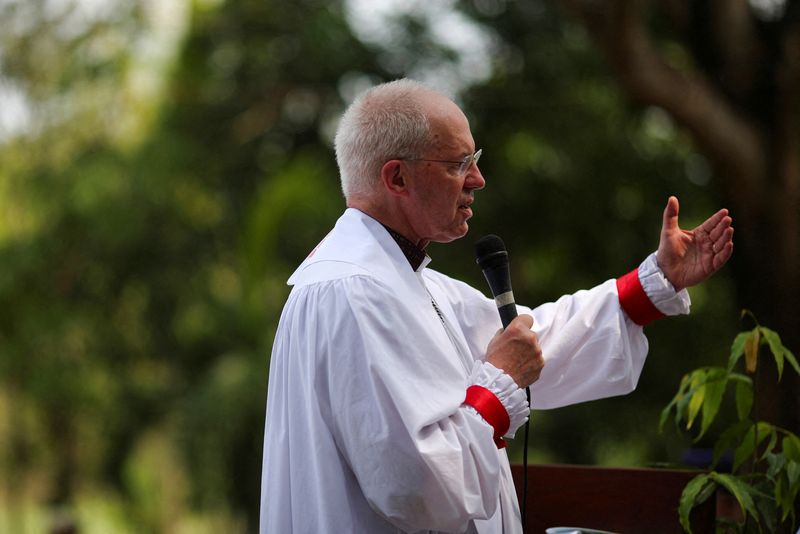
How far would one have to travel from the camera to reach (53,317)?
12516 millimetres

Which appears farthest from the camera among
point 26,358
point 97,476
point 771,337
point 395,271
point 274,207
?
point 97,476

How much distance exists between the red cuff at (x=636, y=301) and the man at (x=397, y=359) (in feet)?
0.15

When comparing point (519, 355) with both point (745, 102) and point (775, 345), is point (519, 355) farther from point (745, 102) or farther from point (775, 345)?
point (745, 102)

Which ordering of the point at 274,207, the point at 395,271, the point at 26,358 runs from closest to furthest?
the point at 395,271 < the point at 274,207 < the point at 26,358

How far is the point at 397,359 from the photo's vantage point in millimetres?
2352

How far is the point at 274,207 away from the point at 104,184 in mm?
2832

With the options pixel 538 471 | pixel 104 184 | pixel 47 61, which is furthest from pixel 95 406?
pixel 538 471

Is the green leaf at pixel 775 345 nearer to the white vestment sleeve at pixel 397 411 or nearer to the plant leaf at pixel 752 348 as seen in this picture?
the plant leaf at pixel 752 348

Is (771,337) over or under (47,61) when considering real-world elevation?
under

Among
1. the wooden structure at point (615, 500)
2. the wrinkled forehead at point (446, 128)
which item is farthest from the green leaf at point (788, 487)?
the wrinkled forehead at point (446, 128)

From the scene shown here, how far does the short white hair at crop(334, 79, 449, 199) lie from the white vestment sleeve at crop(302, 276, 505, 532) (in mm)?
316

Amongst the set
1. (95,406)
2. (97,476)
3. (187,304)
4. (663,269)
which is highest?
(663,269)

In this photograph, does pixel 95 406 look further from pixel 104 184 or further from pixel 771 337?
pixel 771 337

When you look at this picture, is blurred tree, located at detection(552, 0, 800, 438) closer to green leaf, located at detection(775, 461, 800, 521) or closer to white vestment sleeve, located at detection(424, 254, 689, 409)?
white vestment sleeve, located at detection(424, 254, 689, 409)
